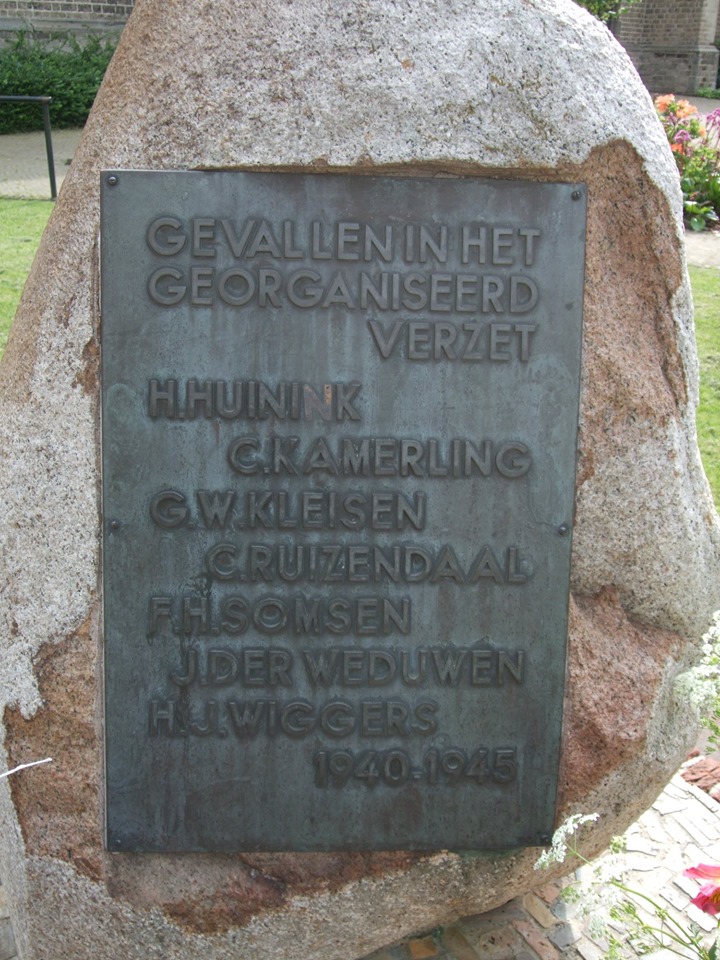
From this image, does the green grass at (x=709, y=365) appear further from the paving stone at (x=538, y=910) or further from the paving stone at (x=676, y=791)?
the paving stone at (x=538, y=910)

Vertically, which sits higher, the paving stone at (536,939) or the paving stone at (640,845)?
the paving stone at (640,845)

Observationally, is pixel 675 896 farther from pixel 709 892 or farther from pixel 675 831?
pixel 709 892

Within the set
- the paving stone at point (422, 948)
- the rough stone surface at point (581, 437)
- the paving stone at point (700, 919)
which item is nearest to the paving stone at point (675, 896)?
the paving stone at point (700, 919)

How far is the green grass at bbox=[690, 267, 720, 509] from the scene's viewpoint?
555 centimetres

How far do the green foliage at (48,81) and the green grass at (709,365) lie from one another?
10.4 m

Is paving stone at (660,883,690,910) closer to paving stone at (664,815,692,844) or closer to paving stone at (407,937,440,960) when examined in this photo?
paving stone at (664,815,692,844)

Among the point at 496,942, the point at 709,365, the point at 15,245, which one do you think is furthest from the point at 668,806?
the point at 15,245

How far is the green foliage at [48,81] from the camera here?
14930mm

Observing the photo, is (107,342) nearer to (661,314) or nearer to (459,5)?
(459,5)

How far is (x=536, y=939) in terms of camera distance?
2600mm

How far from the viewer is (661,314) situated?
225cm

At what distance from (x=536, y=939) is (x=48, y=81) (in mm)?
16016

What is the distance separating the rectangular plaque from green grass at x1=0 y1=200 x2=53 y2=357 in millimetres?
4354

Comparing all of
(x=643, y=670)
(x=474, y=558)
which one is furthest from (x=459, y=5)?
(x=643, y=670)
